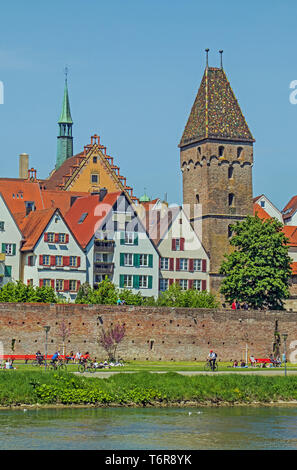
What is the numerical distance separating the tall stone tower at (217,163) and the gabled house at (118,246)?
6.60 m

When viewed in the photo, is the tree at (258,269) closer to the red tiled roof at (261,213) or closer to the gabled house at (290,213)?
the red tiled roof at (261,213)

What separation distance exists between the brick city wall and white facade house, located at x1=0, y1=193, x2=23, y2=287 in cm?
1436

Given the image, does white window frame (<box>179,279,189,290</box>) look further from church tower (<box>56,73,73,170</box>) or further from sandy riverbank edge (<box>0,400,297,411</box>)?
church tower (<box>56,73,73,170</box>)

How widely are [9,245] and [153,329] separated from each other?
16156 mm

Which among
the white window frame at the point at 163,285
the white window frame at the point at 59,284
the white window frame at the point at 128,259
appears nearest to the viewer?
the white window frame at the point at 59,284

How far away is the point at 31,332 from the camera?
80312 millimetres

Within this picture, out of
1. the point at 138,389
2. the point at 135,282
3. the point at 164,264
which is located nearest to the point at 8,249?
the point at 135,282

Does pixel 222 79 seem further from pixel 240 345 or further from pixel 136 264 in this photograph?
pixel 240 345

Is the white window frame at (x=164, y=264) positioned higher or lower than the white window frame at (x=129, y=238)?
lower

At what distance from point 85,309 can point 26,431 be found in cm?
3231

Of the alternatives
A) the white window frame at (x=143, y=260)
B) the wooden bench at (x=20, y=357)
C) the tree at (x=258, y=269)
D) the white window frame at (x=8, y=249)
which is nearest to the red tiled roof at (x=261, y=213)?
the tree at (x=258, y=269)

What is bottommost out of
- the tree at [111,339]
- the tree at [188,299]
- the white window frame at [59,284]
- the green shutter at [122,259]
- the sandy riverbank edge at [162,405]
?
the sandy riverbank edge at [162,405]

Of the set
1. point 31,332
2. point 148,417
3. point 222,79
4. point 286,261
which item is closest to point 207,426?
point 148,417

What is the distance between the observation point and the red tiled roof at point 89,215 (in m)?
97.7
